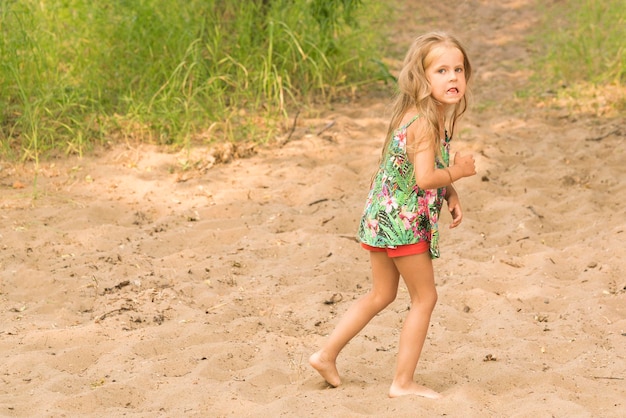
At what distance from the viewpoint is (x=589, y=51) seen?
7.45 m

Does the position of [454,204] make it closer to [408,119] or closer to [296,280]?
[408,119]

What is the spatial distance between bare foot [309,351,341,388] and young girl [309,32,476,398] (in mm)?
221

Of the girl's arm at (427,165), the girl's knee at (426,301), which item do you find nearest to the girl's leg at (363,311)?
the girl's knee at (426,301)

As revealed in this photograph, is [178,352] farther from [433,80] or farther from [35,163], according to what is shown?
[35,163]

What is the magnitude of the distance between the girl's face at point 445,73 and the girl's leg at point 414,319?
517 mm

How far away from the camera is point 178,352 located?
3643 mm

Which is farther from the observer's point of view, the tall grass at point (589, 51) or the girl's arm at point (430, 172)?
the tall grass at point (589, 51)

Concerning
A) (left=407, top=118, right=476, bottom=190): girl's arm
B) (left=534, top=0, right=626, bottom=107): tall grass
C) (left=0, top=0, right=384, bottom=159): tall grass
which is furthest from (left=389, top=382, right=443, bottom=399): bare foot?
(left=534, top=0, right=626, bottom=107): tall grass

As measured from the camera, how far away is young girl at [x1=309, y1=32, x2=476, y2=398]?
3.05 meters

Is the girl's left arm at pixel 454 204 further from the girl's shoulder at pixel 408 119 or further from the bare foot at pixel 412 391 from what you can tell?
the bare foot at pixel 412 391

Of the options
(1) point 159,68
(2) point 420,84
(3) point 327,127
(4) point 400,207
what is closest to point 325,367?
(4) point 400,207

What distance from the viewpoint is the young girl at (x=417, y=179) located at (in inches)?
120

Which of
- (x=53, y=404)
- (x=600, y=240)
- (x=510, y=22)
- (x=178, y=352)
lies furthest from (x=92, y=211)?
(x=510, y=22)

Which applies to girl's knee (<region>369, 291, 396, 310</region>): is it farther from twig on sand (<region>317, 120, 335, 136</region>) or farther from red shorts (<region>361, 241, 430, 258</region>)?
twig on sand (<region>317, 120, 335, 136</region>)
